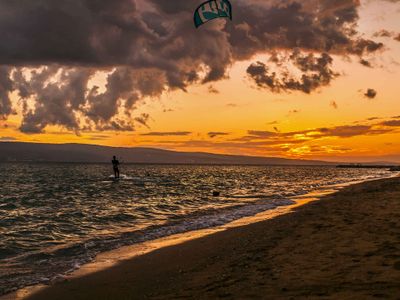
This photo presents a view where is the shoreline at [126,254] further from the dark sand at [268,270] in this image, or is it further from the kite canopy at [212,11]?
the kite canopy at [212,11]

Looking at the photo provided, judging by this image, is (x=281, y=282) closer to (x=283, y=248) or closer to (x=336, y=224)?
(x=283, y=248)

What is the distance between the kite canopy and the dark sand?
992 centimetres

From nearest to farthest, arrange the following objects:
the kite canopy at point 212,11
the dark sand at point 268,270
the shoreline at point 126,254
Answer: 1. the dark sand at point 268,270
2. the shoreline at point 126,254
3. the kite canopy at point 212,11

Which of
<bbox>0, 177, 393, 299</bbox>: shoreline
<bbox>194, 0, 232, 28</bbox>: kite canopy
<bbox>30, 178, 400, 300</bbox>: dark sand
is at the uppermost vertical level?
<bbox>194, 0, 232, 28</bbox>: kite canopy

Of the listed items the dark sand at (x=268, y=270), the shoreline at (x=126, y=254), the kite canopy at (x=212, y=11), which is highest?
the kite canopy at (x=212, y=11)

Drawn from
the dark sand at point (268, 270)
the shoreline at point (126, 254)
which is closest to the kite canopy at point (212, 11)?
the shoreline at point (126, 254)

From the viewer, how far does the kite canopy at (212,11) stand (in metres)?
17.5

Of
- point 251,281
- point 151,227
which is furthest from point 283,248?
point 151,227

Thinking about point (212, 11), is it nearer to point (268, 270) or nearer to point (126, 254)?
point (126, 254)

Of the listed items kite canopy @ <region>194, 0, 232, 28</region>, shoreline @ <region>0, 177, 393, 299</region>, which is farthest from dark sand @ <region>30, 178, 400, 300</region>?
kite canopy @ <region>194, 0, 232, 28</region>

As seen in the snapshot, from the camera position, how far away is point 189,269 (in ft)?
34.5

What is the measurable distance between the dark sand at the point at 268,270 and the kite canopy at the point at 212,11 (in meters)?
9.92

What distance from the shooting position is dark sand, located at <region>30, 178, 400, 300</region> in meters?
7.25

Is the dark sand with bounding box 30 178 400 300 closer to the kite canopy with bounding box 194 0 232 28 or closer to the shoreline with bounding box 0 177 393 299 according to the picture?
the shoreline with bounding box 0 177 393 299
